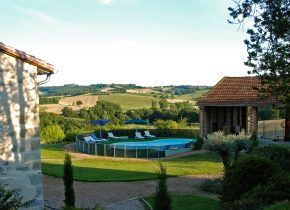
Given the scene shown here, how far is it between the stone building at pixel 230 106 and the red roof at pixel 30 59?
63.0 feet

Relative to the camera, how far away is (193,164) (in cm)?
2170

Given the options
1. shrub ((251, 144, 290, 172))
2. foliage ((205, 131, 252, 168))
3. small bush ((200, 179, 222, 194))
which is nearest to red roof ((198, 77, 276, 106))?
foliage ((205, 131, 252, 168))

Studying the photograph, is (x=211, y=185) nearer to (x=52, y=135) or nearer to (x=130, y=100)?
(x=52, y=135)

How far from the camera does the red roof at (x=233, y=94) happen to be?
27.9 m

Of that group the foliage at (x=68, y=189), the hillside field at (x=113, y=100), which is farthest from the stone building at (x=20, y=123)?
the hillside field at (x=113, y=100)

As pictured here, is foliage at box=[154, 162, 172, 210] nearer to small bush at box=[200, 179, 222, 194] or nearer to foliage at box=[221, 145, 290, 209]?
foliage at box=[221, 145, 290, 209]

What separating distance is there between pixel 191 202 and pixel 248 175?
14.2 ft

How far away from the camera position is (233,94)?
98.0ft

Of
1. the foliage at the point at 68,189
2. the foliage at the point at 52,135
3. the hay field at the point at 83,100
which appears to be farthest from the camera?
the hay field at the point at 83,100

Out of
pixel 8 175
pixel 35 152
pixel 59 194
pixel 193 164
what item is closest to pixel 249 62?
pixel 35 152

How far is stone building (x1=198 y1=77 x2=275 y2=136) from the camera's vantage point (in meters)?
27.9

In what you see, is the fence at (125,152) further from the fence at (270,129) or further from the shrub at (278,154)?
the shrub at (278,154)

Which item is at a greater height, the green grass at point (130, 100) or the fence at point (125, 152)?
the green grass at point (130, 100)

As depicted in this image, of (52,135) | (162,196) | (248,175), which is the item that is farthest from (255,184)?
(52,135)
